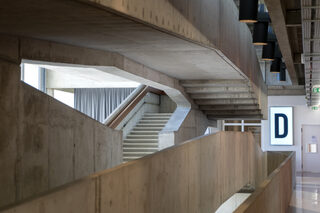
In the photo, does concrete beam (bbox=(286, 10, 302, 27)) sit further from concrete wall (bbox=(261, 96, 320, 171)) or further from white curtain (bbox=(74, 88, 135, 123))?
concrete wall (bbox=(261, 96, 320, 171))

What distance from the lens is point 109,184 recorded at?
14.6ft

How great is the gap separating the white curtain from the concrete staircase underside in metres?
4.48

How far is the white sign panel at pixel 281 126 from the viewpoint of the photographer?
78.4 feet

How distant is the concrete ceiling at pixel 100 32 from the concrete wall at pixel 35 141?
2.26ft

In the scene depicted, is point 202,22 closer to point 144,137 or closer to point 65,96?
point 144,137

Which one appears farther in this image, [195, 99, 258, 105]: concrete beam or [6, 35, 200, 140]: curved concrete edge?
[195, 99, 258, 105]: concrete beam

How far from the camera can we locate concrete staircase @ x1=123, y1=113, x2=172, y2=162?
1395cm

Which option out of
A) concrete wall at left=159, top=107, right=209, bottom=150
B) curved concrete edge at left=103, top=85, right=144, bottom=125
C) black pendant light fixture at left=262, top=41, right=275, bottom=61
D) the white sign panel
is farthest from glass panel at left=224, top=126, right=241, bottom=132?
black pendant light fixture at left=262, top=41, right=275, bottom=61

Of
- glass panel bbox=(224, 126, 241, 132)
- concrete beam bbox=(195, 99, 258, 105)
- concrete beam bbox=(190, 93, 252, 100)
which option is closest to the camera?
concrete beam bbox=(190, 93, 252, 100)

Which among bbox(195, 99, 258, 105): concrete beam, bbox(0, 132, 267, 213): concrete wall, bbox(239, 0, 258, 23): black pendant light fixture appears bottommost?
bbox(0, 132, 267, 213): concrete wall

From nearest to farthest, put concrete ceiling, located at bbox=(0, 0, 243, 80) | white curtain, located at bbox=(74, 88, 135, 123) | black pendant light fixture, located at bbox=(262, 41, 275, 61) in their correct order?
concrete ceiling, located at bbox=(0, 0, 243, 80), black pendant light fixture, located at bbox=(262, 41, 275, 61), white curtain, located at bbox=(74, 88, 135, 123)

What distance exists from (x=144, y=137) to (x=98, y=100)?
6.88 m

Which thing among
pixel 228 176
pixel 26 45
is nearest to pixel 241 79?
pixel 228 176

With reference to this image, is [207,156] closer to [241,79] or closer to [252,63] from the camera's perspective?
[241,79]
